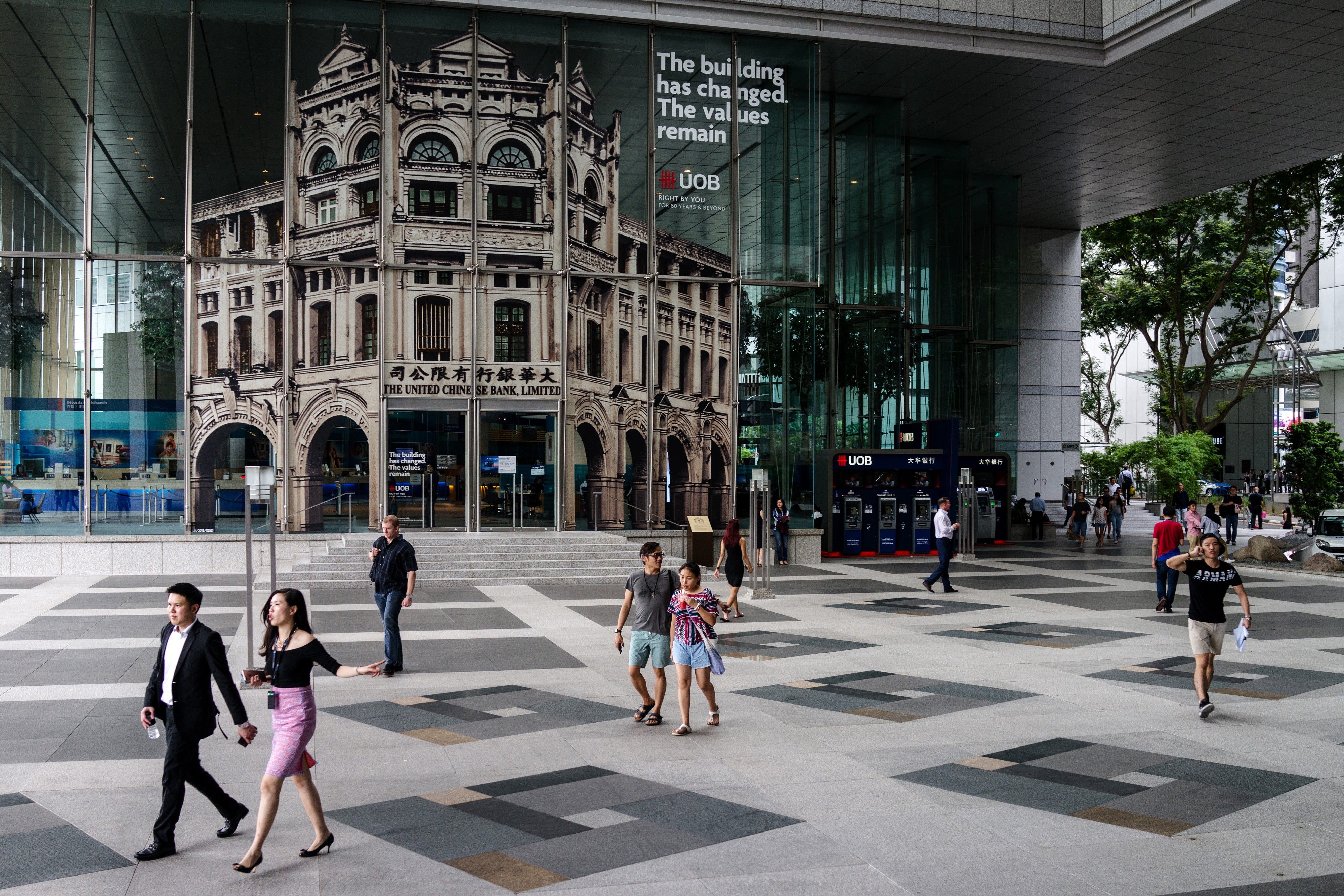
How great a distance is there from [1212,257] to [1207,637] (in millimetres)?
34856

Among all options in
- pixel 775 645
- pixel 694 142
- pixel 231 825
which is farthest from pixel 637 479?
pixel 231 825

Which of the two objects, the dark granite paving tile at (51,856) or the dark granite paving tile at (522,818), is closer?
the dark granite paving tile at (51,856)

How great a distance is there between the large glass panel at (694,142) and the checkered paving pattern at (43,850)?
2037cm

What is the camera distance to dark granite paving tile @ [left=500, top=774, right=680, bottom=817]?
7207 millimetres

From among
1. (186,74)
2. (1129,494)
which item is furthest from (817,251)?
(1129,494)

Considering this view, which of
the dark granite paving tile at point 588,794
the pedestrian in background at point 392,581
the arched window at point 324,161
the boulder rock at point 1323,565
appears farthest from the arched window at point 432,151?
the boulder rock at point 1323,565

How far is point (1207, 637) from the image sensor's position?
10.3 meters

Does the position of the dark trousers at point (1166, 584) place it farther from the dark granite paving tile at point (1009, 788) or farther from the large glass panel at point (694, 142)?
the large glass panel at point (694, 142)

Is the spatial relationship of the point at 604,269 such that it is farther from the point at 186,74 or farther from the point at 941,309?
the point at 941,309

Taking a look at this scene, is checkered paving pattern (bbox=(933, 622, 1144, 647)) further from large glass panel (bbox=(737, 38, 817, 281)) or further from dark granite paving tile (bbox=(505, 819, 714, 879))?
large glass panel (bbox=(737, 38, 817, 281))

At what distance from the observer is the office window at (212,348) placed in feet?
77.6

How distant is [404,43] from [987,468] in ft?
67.8

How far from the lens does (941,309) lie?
32844 mm

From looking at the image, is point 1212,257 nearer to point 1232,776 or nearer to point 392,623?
point 1232,776
